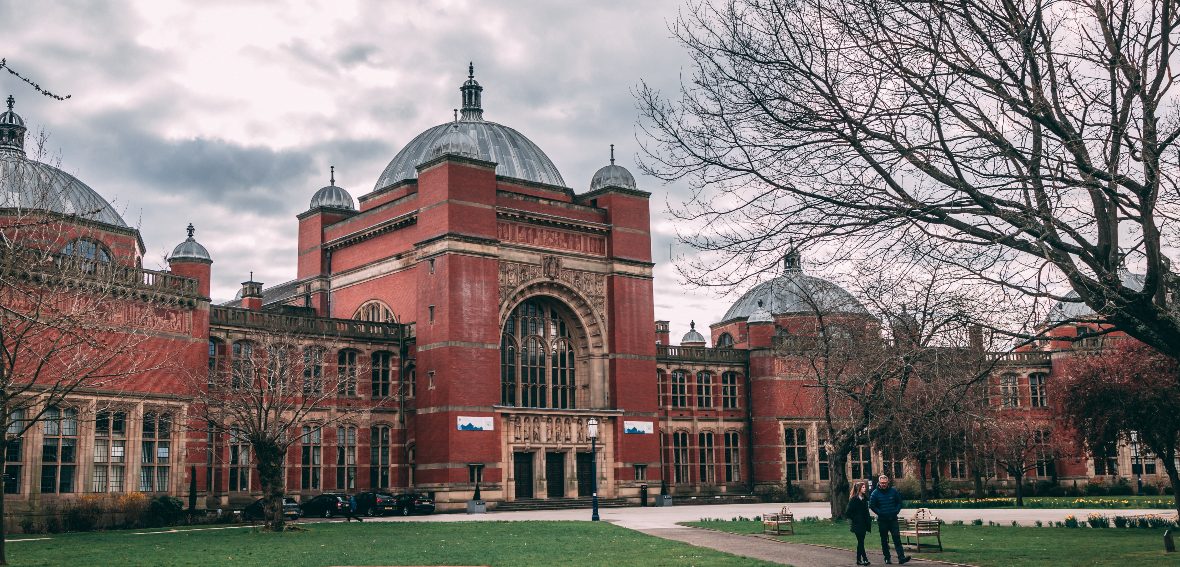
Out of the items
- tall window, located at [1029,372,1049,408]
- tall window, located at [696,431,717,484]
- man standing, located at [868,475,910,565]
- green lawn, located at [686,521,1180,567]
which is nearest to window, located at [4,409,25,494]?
green lawn, located at [686,521,1180,567]

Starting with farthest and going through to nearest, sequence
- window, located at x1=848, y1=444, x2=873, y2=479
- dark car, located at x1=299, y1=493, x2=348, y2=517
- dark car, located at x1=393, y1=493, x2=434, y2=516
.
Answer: window, located at x1=848, y1=444, x2=873, y2=479 → dark car, located at x1=393, y1=493, x2=434, y2=516 → dark car, located at x1=299, y1=493, x2=348, y2=517

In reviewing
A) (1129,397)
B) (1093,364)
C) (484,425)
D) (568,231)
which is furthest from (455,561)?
(568,231)

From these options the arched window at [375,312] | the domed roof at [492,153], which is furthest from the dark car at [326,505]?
the domed roof at [492,153]

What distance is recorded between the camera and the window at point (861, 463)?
61.6m

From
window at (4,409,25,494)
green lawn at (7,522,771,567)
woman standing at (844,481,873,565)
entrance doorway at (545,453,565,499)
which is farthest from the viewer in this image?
entrance doorway at (545,453,565,499)

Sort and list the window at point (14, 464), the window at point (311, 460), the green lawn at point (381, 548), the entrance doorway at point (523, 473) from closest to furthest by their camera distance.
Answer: the green lawn at point (381, 548)
the window at point (14, 464)
the window at point (311, 460)
the entrance doorway at point (523, 473)

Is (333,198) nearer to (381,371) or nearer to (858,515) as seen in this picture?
(381,371)

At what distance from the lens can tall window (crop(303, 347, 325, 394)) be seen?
40875mm

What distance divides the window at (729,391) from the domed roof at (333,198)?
2171 cm

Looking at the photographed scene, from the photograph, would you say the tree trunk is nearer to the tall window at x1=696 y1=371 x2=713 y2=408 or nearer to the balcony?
the balcony

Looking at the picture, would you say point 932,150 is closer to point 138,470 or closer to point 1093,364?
point 1093,364

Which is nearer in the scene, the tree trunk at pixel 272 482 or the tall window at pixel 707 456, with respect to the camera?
the tree trunk at pixel 272 482

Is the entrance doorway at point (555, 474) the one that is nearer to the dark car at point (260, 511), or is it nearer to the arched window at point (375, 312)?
the arched window at point (375, 312)

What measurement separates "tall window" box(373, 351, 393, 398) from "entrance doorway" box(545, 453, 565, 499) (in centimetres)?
787
